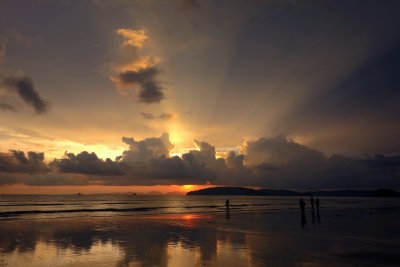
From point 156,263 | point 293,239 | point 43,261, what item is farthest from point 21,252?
point 293,239

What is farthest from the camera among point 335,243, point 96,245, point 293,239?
point 293,239

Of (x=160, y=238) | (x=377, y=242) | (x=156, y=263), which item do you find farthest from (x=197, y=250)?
(x=377, y=242)

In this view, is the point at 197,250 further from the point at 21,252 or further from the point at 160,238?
the point at 21,252

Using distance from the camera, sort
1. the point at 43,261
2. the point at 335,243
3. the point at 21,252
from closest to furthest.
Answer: the point at 43,261
the point at 21,252
the point at 335,243

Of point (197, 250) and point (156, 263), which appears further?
point (197, 250)

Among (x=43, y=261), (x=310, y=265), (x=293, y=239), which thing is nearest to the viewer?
(x=310, y=265)

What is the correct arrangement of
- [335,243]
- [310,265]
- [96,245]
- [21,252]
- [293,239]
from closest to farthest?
[310,265], [21,252], [96,245], [335,243], [293,239]

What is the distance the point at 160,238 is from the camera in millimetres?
26406

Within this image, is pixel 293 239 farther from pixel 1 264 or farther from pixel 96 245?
pixel 1 264

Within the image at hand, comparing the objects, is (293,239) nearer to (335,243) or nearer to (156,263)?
(335,243)

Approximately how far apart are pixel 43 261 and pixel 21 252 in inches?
146

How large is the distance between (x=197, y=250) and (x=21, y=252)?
1077 centimetres

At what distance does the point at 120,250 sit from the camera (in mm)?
20422

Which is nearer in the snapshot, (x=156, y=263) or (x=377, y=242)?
(x=156, y=263)
